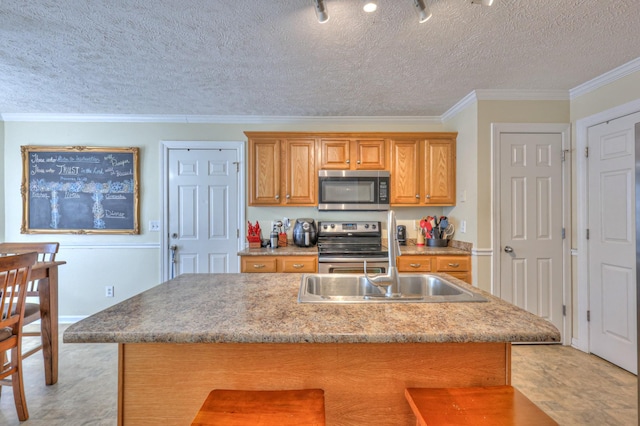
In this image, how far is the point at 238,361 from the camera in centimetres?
113

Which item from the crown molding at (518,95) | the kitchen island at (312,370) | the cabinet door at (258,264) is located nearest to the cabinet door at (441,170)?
the crown molding at (518,95)

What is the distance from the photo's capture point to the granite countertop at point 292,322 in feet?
3.17

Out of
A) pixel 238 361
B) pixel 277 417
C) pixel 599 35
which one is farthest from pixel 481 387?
pixel 599 35

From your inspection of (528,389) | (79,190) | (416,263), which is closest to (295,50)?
(416,263)

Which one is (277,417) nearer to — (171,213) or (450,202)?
(450,202)

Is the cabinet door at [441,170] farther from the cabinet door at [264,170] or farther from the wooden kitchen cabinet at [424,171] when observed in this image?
the cabinet door at [264,170]

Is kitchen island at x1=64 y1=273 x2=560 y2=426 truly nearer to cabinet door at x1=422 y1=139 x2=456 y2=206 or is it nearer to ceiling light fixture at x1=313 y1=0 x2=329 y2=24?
ceiling light fixture at x1=313 y1=0 x2=329 y2=24

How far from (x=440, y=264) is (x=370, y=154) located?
1.34 m

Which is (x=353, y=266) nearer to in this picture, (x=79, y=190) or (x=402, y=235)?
(x=402, y=235)

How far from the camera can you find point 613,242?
2504mm

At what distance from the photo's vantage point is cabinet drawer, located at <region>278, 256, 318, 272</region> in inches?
120

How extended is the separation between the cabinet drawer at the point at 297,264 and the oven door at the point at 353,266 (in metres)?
0.07

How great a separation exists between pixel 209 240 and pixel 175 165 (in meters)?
0.95

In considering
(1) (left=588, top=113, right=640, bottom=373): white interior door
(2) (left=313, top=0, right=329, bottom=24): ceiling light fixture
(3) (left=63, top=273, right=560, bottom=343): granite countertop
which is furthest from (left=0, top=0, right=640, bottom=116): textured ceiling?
(3) (left=63, top=273, right=560, bottom=343): granite countertop
